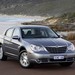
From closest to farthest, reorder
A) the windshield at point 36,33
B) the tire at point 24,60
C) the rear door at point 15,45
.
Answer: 1. the tire at point 24,60
2. the rear door at point 15,45
3. the windshield at point 36,33

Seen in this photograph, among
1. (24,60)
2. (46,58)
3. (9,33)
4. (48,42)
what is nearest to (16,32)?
(9,33)

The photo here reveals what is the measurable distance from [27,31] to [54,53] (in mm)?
1830

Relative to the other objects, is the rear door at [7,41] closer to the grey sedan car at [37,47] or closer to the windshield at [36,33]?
the grey sedan car at [37,47]

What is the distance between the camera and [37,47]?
13391mm

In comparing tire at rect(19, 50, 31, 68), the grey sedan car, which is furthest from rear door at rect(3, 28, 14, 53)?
tire at rect(19, 50, 31, 68)

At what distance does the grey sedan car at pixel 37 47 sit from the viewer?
13328 millimetres

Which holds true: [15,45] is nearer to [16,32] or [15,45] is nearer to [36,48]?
[16,32]

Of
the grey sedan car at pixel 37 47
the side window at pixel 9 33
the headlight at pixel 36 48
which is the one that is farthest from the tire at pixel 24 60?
the side window at pixel 9 33

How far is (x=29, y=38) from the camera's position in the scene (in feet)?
46.8

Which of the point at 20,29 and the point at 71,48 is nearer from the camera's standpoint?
the point at 71,48

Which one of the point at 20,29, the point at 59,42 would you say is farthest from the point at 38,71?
the point at 20,29

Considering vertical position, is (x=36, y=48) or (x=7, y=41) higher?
(x=7, y=41)

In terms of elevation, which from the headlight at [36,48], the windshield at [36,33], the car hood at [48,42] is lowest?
the headlight at [36,48]

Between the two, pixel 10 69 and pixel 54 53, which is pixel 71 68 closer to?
pixel 54 53
